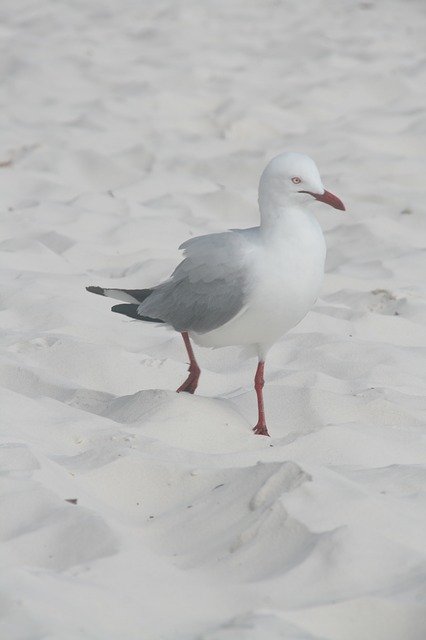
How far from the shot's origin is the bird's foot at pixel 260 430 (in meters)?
3.33

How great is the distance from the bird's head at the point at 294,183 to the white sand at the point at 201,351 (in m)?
0.57

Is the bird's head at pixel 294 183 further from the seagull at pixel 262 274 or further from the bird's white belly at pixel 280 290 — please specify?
the bird's white belly at pixel 280 290

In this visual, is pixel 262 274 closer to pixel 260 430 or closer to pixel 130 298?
pixel 260 430

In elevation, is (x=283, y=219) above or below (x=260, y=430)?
above

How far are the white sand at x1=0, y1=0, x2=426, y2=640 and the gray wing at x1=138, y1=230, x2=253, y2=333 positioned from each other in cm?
24

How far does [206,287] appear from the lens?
11.3ft

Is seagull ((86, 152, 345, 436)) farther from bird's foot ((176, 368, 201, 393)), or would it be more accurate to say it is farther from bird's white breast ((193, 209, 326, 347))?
bird's foot ((176, 368, 201, 393))

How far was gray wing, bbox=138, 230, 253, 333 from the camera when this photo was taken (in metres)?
3.34

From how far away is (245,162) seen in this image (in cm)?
643

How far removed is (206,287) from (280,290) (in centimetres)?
25

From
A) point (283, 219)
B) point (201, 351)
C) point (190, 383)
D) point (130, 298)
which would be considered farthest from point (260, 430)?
point (201, 351)

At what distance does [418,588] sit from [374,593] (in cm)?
8

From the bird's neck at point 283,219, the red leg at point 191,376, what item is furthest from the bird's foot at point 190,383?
the bird's neck at point 283,219

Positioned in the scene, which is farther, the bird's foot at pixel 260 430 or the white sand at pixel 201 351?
the bird's foot at pixel 260 430
